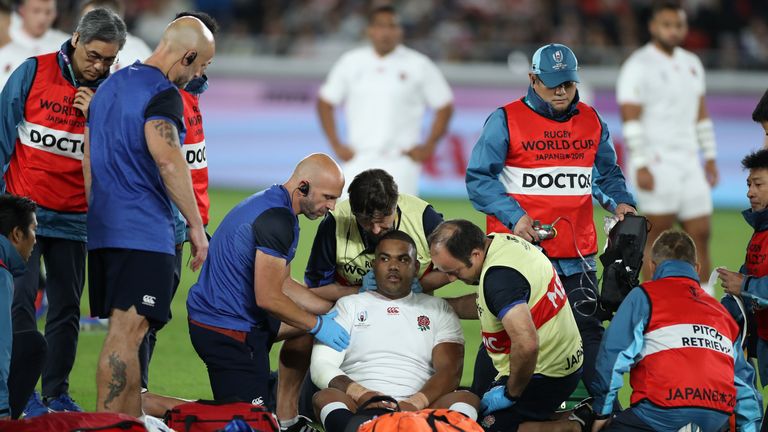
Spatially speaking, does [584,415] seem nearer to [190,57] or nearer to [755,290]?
[755,290]

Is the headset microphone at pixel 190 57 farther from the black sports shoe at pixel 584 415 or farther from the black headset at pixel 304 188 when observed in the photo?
the black sports shoe at pixel 584 415

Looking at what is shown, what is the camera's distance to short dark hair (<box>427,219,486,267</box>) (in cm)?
613

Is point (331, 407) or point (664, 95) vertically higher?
point (664, 95)

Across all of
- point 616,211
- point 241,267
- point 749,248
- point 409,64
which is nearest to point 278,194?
point 241,267

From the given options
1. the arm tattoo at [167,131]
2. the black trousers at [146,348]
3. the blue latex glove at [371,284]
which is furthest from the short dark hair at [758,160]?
the black trousers at [146,348]

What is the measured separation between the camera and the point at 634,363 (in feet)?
19.7

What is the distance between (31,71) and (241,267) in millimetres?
1775

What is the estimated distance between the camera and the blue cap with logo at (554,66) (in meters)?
6.93

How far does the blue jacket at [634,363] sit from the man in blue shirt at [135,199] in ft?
7.30

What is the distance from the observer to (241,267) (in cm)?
631

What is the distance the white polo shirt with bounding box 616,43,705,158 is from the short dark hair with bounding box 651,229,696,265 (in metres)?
5.00

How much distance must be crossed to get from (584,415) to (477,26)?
45.9ft

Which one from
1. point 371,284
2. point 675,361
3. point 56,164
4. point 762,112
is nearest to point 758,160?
point 762,112

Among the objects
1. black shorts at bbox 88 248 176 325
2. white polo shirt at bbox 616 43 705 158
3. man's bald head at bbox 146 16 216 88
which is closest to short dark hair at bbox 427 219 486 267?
black shorts at bbox 88 248 176 325
